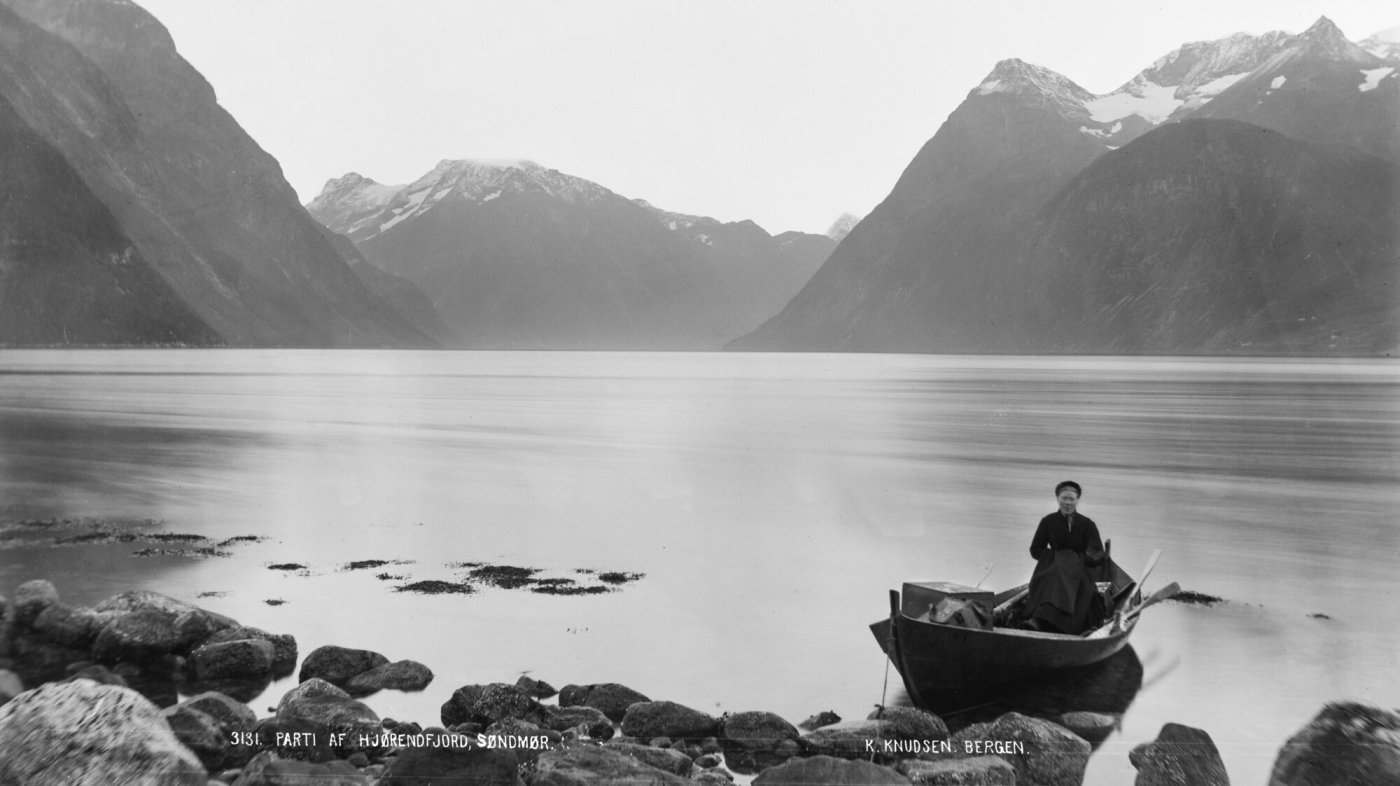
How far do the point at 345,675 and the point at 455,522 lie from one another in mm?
14419

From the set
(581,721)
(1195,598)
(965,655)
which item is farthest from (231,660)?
(1195,598)

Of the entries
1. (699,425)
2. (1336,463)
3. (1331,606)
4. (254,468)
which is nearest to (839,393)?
(699,425)

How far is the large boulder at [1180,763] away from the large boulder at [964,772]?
1424mm

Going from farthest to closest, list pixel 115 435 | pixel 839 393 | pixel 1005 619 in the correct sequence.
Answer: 1. pixel 839 393
2. pixel 115 435
3. pixel 1005 619

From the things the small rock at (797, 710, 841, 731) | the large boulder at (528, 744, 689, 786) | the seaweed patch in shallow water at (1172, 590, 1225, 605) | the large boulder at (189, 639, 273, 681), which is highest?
the seaweed patch in shallow water at (1172, 590, 1225, 605)

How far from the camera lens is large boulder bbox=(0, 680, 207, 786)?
877cm

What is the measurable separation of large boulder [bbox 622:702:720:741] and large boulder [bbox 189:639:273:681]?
5.41 metres

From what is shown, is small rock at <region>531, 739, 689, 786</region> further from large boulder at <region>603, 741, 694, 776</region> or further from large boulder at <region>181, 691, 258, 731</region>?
large boulder at <region>181, 691, 258, 731</region>

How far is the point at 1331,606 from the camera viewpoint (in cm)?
1958

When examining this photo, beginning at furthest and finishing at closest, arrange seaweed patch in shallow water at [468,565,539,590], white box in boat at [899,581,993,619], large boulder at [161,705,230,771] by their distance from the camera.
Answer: seaweed patch in shallow water at [468,565,539,590] < white box in boat at [899,581,993,619] < large boulder at [161,705,230,771]

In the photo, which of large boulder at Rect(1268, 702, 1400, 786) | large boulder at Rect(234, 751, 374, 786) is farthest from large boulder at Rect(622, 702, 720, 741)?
large boulder at Rect(1268, 702, 1400, 786)

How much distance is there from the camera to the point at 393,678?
1440cm

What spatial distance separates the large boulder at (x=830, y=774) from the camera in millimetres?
8727

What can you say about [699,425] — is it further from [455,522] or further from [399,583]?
[399,583]
